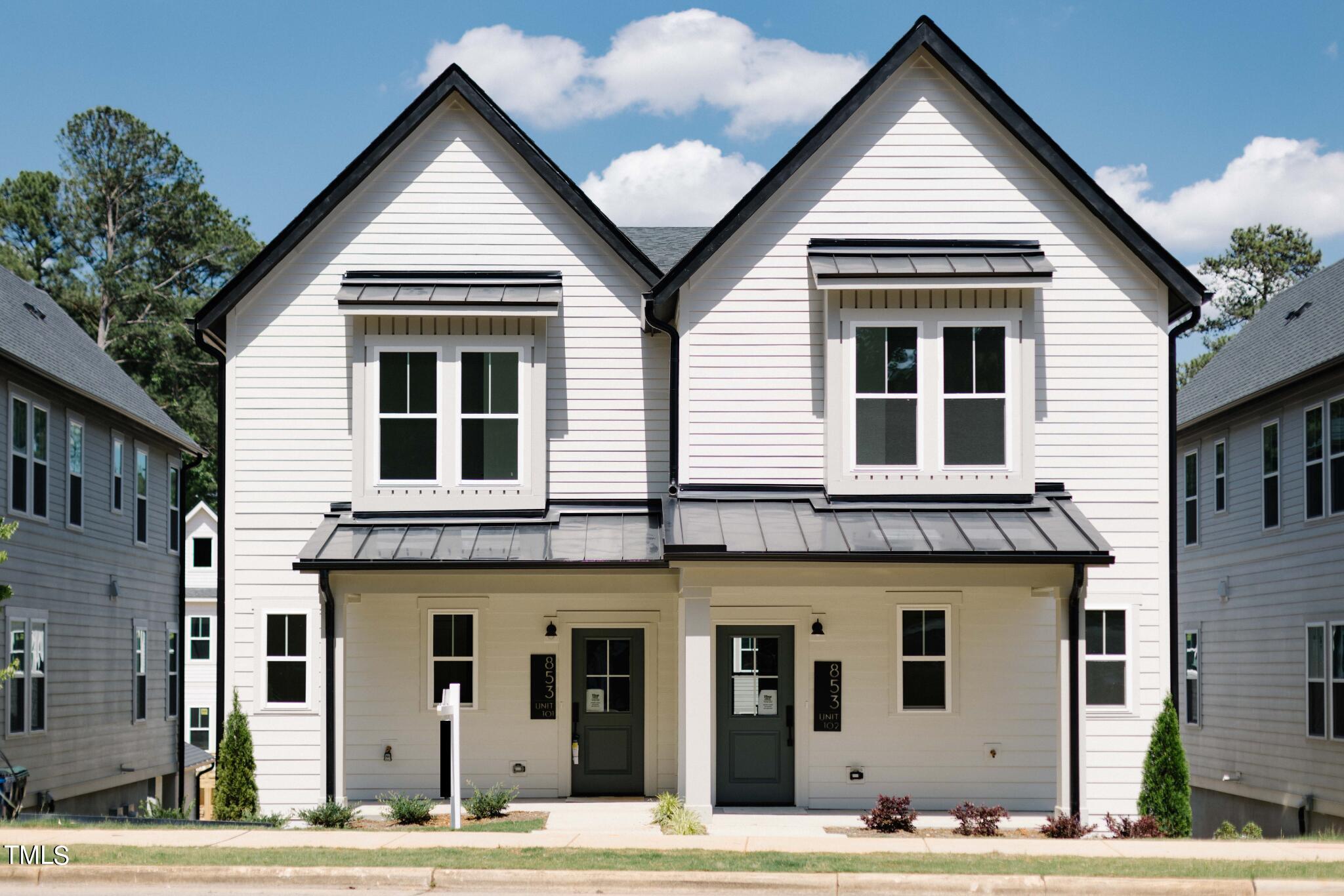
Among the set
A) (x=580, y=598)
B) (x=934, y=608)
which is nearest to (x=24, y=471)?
(x=580, y=598)

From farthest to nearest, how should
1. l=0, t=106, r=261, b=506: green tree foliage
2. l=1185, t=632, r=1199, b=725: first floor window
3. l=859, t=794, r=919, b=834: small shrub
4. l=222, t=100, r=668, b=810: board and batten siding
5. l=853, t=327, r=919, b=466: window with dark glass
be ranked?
l=0, t=106, r=261, b=506: green tree foliage, l=1185, t=632, r=1199, b=725: first floor window, l=222, t=100, r=668, b=810: board and batten siding, l=853, t=327, r=919, b=466: window with dark glass, l=859, t=794, r=919, b=834: small shrub

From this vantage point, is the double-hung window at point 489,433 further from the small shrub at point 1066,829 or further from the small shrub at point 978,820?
the small shrub at point 1066,829

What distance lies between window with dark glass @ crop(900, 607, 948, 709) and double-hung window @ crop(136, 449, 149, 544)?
56.6 feet

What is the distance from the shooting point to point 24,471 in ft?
73.9

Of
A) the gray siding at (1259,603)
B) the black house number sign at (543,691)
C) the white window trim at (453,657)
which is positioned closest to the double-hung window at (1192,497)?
the gray siding at (1259,603)

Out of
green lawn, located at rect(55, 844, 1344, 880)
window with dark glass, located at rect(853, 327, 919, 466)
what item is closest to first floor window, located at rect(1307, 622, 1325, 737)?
window with dark glass, located at rect(853, 327, 919, 466)

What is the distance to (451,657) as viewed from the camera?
18.7m

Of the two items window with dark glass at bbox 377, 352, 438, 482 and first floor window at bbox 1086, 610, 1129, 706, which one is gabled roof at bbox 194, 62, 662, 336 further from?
first floor window at bbox 1086, 610, 1129, 706

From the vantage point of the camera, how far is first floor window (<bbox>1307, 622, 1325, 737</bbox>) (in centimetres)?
2167

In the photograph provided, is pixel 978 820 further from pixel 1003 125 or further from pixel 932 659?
pixel 1003 125

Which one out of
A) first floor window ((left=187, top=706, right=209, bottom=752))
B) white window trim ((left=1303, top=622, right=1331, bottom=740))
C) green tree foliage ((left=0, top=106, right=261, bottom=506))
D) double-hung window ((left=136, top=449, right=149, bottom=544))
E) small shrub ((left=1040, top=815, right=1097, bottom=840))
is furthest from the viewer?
green tree foliage ((left=0, top=106, right=261, bottom=506))

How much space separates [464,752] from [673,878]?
7.38 metres

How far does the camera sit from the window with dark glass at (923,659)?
1806 centimetres

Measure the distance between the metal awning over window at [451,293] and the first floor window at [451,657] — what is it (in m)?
4.05
